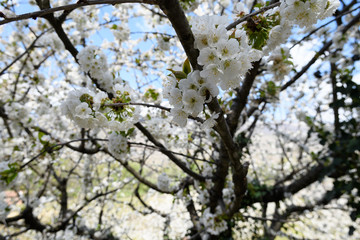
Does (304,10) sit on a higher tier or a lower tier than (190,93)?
higher

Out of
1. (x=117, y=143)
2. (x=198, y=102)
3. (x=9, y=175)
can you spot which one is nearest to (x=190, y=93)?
(x=198, y=102)

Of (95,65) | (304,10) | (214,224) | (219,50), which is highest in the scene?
(95,65)

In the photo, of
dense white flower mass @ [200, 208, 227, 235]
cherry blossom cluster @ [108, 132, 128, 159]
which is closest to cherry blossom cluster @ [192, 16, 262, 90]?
cherry blossom cluster @ [108, 132, 128, 159]

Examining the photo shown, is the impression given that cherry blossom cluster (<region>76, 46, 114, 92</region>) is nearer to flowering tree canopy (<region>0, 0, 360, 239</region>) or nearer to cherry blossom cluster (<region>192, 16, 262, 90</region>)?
flowering tree canopy (<region>0, 0, 360, 239</region>)

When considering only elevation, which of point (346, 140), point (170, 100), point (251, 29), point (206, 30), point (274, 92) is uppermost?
point (274, 92)

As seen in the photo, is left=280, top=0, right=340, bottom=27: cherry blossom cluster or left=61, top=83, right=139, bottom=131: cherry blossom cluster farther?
left=61, top=83, right=139, bottom=131: cherry blossom cluster

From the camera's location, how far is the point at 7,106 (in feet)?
9.95

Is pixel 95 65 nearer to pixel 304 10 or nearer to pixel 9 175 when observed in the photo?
pixel 9 175

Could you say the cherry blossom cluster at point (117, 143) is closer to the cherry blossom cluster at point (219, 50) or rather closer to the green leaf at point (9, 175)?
the green leaf at point (9, 175)

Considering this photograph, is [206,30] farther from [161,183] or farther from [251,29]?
[161,183]

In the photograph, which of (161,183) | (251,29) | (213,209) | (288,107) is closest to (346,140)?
(213,209)

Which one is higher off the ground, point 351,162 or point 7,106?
point 7,106

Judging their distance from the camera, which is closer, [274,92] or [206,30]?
[206,30]

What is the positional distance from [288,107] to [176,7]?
6154mm
